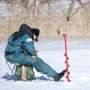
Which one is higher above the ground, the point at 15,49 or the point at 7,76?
the point at 15,49

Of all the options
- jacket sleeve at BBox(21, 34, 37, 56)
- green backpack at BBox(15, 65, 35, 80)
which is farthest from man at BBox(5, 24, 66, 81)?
green backpack at BBox(15, 65, 35, 80)

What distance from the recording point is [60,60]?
12.1m

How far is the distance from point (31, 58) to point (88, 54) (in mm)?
4686

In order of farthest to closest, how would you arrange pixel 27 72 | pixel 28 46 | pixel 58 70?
1. pixel 58 70
2. pixel 27 72
3. pixel 28 46

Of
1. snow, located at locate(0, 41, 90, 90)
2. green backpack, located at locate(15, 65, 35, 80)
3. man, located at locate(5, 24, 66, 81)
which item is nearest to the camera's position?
snow, located at locate(0, 41, 90, 90)

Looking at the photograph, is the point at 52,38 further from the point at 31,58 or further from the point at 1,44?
the point at 31,58

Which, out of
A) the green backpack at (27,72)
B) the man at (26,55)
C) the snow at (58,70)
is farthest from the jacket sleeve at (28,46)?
the snow at (58,70)

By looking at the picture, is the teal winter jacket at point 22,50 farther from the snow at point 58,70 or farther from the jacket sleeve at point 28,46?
the snow at point 58,70

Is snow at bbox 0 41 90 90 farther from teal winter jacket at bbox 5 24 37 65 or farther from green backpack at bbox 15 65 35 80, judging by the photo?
teal winter jacket at bbox 5 24 37 65

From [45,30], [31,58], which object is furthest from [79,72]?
[45,30]

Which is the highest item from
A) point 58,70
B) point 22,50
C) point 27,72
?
point 22,50

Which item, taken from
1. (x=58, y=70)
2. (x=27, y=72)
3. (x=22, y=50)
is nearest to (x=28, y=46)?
(x=22, y=50)

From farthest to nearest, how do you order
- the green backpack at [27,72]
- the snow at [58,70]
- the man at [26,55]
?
1. the green backpack at [27,72]
2. the man at [26,55]
3. the snow at [58,70]

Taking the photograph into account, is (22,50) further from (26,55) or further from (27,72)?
(27,72)
